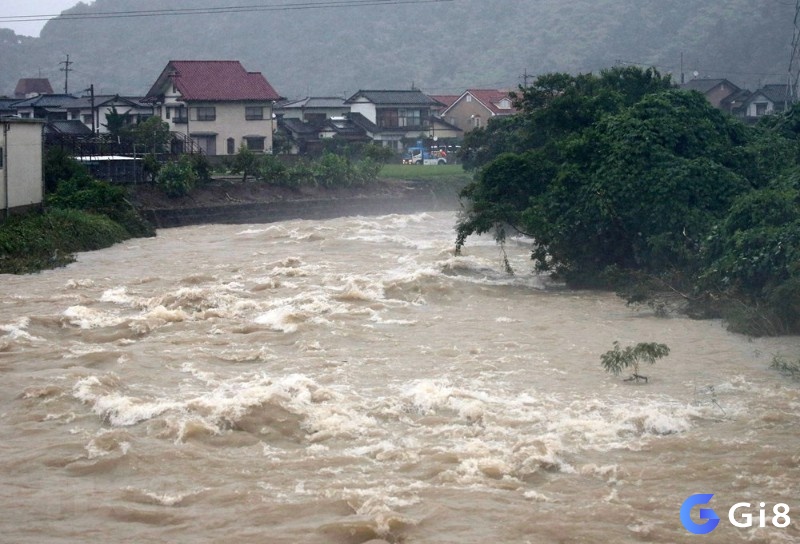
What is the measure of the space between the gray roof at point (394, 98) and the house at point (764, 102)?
18.2 meters

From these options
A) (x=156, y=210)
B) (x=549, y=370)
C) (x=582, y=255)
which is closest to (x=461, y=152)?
(x=156, y=210)

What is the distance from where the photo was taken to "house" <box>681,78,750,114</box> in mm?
56125

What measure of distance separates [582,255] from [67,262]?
12.2 metres

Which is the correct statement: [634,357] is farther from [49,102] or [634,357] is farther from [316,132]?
[49,102]

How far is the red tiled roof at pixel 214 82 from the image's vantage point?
45.3 metres

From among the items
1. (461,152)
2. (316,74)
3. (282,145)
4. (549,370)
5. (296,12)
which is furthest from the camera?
(296,12)

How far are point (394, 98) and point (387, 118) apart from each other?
127 cm

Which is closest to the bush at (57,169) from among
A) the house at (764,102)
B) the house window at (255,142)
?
the house window at (255,142)

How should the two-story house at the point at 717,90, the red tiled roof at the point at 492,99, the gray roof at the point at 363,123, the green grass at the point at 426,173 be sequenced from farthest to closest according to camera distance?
the red tiled roof at the point at 492,99
the two-story house at the point at 717,90
the gray roof at the point at 363,123
the green grass at the point at 426,173

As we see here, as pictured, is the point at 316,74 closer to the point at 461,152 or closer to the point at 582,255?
the point at 461,152

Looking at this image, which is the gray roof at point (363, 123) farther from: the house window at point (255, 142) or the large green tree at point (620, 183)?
the large green tree at point (620, 183)

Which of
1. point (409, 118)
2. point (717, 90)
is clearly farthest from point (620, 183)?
point (717, 90)

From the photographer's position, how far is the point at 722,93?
57.2 m

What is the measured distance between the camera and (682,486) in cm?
927
